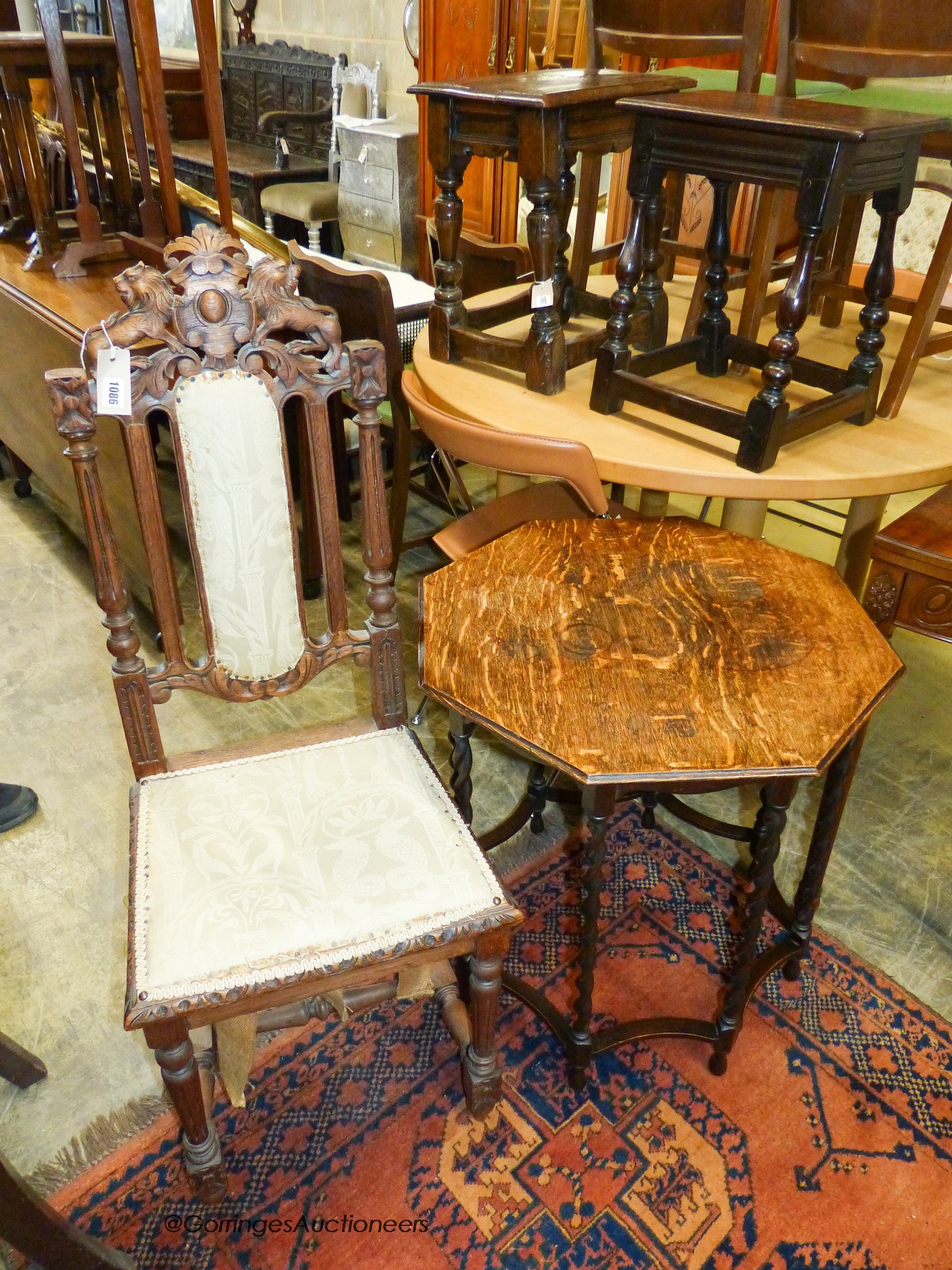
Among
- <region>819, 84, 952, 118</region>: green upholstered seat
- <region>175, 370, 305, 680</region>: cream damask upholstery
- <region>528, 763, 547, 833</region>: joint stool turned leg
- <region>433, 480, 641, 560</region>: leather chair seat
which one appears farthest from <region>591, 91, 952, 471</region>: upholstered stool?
<region>175, 370, 305, 680</region>: cream damask upholstery

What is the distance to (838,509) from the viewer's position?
3.30m

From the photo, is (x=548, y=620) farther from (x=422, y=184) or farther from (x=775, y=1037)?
(x=422, y=184)

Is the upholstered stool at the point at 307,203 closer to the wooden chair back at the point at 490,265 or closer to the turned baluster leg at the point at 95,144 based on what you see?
the turned baluster leg at the point at 95,144

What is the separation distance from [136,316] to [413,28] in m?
4.31

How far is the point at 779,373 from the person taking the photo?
1559mm

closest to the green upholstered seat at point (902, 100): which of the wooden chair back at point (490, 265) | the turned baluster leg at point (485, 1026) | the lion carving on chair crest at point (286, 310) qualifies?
the wooden chair back at point (490, 265)

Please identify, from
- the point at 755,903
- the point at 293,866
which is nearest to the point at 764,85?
the point at 755,903

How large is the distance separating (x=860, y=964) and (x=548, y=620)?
0.99 meters

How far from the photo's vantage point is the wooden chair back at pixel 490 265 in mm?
2787

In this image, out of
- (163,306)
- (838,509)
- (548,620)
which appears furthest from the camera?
(838,509)

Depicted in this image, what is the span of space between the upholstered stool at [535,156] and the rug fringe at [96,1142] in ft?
5.15

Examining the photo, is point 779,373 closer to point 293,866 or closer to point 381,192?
→ point 293,866

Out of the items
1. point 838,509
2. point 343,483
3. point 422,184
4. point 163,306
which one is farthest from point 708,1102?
point 422,184

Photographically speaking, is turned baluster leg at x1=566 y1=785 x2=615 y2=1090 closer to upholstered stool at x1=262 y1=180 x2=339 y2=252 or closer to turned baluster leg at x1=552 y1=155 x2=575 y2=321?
turned baluster leg at x1=552 y1=155 x2=575 y2=321
